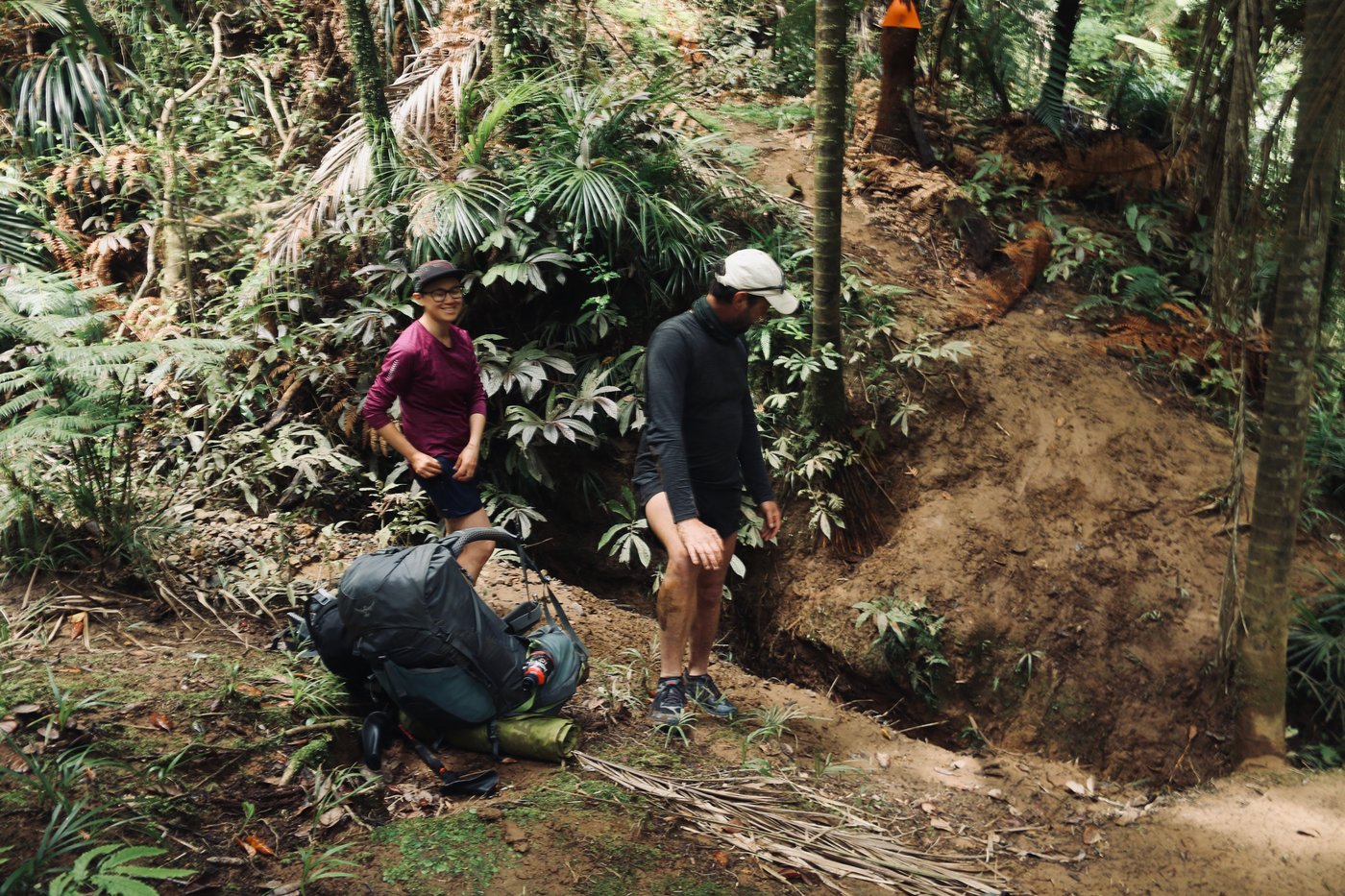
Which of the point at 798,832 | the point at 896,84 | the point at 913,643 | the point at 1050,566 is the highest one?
the point at 896,84

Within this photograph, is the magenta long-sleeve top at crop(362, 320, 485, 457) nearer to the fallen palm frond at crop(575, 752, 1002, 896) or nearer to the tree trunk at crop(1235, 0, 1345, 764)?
the fallen palm frond at crop(575, 752, 1002, 896)

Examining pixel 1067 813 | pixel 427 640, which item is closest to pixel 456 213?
pixel 427 640

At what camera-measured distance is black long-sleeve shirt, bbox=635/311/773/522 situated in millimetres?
3848

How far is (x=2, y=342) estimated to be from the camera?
260 inches

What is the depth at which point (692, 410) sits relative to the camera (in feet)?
13.4

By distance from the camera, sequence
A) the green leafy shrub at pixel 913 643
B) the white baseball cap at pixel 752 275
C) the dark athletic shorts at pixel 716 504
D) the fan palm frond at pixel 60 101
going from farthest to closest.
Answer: the fan palm frond at pixel 60 101 → the green leafy shrub at pixel 913 643 → the dark athletic shorts at pixel 716 504 → the white baseball cap at pixel 752 275

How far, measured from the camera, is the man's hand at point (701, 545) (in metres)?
3.67

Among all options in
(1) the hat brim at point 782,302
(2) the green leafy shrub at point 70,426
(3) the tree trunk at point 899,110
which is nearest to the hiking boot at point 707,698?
(1) the hat brim at point 782,302

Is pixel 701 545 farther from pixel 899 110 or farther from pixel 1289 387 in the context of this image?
pixel 899 110

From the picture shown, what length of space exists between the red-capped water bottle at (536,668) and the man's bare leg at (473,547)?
33.7 inches

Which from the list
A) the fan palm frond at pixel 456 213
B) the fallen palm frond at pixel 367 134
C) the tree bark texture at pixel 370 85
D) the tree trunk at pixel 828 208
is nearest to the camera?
the tree trunk at pixel 828 208

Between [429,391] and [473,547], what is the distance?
0.88 m

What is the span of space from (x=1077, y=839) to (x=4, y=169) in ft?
30.7

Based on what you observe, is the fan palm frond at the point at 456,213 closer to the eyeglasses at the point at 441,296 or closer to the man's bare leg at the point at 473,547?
the eyeglasses at the point at 441,296
